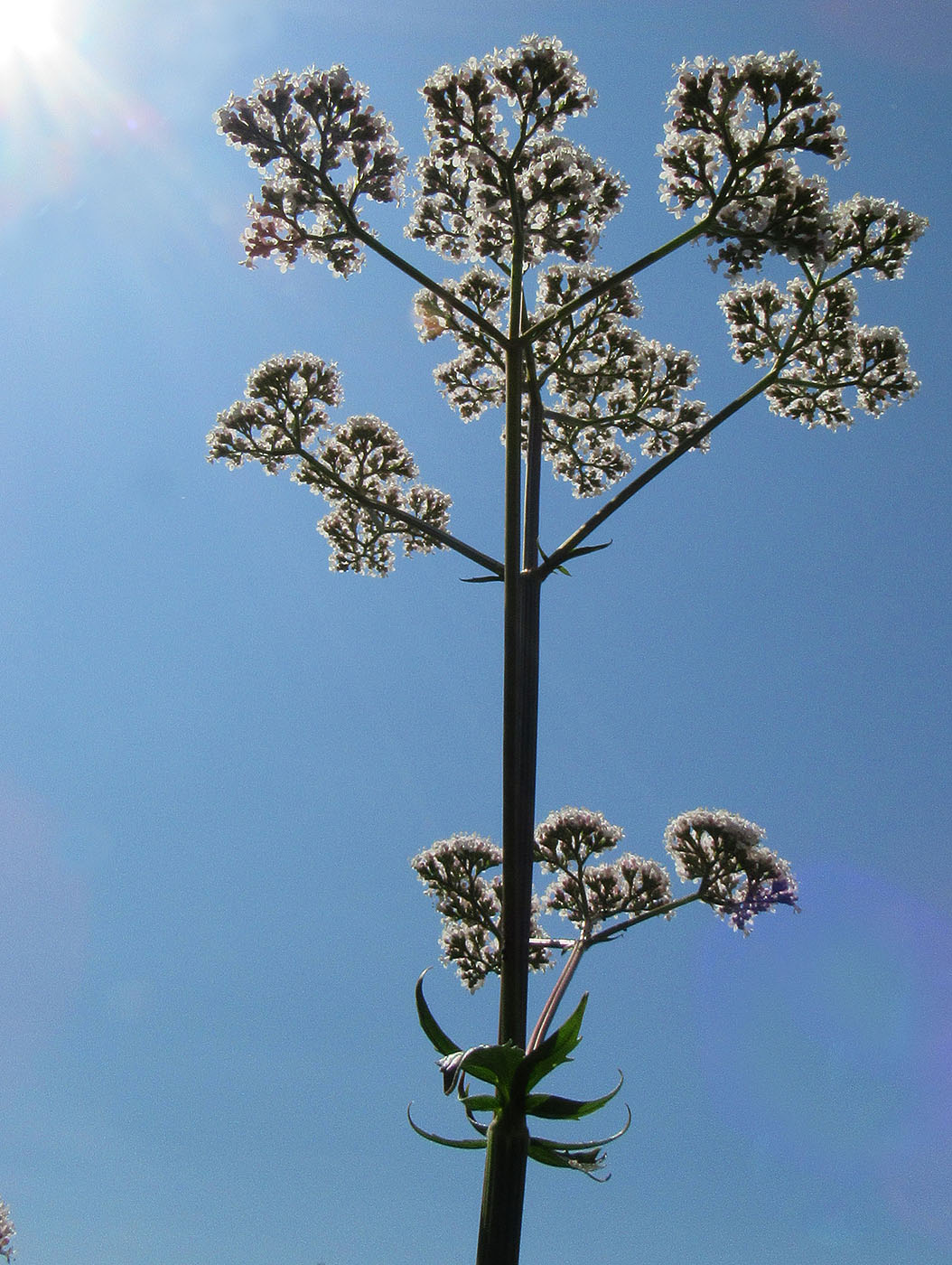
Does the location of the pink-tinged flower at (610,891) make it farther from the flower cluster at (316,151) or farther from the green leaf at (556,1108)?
the flower cluster at (316,151)

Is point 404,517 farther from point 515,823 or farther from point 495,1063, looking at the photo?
point 495,1063

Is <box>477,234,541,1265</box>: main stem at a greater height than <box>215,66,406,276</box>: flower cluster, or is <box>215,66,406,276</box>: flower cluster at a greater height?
<box>215,66,406,276</box>: flower cluster

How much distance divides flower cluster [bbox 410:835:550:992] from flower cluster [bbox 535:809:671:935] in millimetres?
340

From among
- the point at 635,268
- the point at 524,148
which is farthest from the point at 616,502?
the point at 524,148

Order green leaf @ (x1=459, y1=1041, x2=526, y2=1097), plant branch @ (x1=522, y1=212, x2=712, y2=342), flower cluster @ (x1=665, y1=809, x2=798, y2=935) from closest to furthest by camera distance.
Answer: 1. green leaf @ (x1=459, y1=1041, x2=526, y2=1097)
2. plant branch @ (x1=522, y1=212, x2=712, y2=342)
3. flower cluster @ (x1=665, y1=809, x2=798, y2=935)

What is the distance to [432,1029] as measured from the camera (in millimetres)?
4562

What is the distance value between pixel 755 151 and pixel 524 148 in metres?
1.52

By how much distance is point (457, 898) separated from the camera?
6.91 meters

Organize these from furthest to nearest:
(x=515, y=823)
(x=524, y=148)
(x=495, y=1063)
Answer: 1. (x=524, y=148)
2. (x=515, y=823)
3. (x=495, y=1063)

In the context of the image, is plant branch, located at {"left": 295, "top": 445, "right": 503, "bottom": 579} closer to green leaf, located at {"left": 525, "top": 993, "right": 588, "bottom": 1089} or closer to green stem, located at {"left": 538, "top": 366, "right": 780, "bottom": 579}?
green stem, located at {"left": 538, "top": 366, "right": 780, "bottom": 579}

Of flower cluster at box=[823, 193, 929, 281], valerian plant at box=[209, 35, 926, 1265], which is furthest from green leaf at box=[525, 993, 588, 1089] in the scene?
flower cluster at box=[823, 193, 929, 281]

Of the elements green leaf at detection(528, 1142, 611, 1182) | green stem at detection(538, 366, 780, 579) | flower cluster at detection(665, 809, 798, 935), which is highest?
green stem at detection(538, 366, 780, 579)

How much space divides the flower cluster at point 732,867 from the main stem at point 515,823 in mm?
1997

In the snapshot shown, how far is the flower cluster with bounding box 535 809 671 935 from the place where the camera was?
666cm
